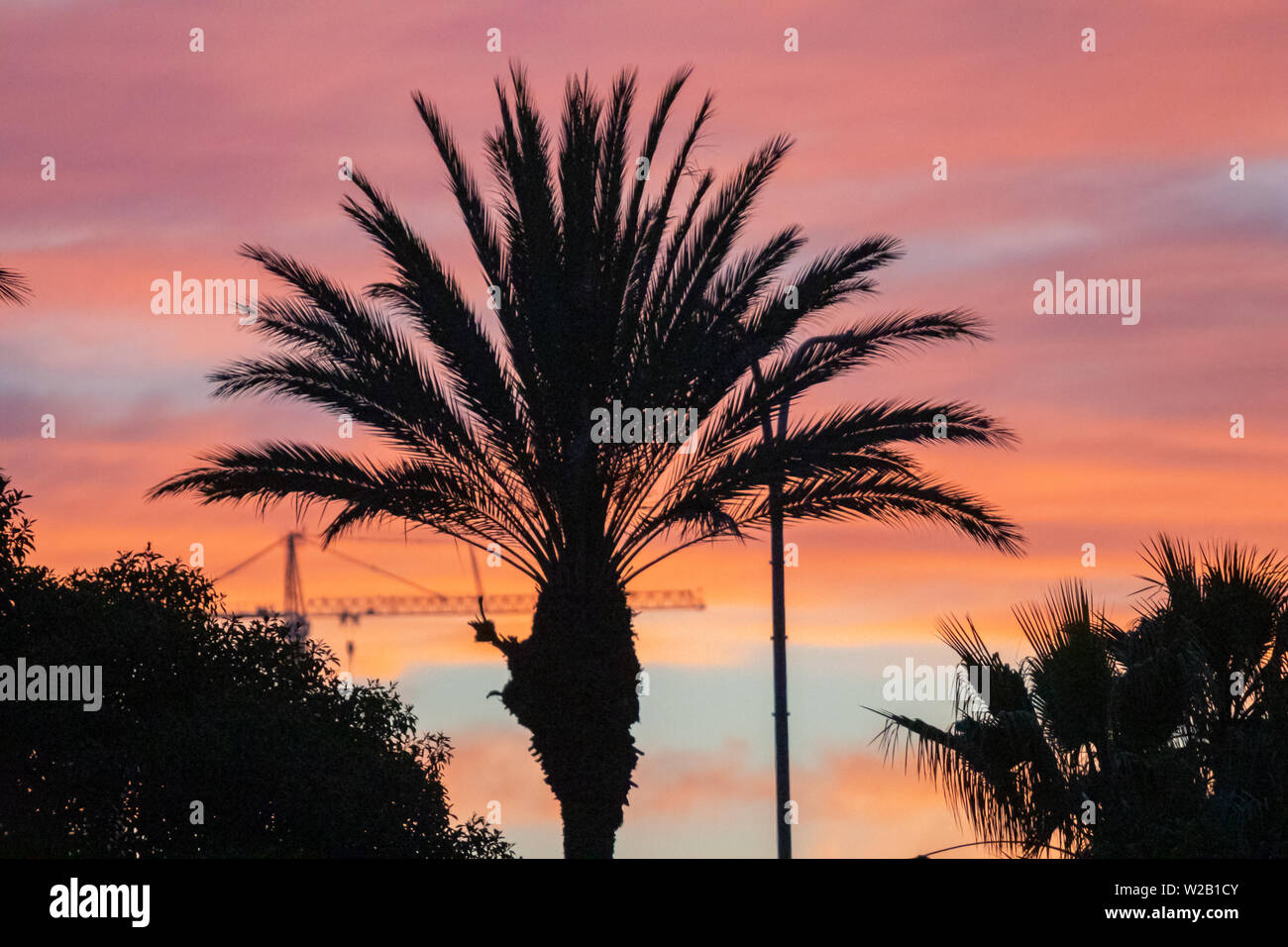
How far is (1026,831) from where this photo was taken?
1299cm

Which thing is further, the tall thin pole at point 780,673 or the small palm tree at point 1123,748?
the tall thin pole at point 780,673

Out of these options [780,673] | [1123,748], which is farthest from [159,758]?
[1123,748]

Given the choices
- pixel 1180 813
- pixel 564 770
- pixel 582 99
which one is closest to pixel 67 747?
pixel 564 770

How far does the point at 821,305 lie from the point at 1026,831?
6.28 meters

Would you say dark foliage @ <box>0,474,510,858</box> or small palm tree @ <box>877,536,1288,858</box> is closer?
small palm tree @ <box>877,536,1288,858</box>

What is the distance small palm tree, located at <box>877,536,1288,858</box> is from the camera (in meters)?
12.7

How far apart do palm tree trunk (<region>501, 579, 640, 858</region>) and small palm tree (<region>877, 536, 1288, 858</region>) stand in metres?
4.40

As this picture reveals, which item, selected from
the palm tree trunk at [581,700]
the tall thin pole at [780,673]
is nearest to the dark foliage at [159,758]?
the palm tree trunk at [581,700]

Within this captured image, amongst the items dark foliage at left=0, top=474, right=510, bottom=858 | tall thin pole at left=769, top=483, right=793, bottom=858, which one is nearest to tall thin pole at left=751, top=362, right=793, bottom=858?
tall thin pole at left=769, top=483, right=793, bottom=858

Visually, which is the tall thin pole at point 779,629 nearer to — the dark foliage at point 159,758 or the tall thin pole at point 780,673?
the tall thin pole at point 780,673

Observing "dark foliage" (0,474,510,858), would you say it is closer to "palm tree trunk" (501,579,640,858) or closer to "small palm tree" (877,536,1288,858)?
"palm tree trunk" (501,579,640,858)

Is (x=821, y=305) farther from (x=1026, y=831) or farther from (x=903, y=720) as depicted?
(x=1026, y=831)

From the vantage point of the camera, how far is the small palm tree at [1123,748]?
12711 millimetres

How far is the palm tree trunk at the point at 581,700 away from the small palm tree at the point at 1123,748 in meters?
4.40
